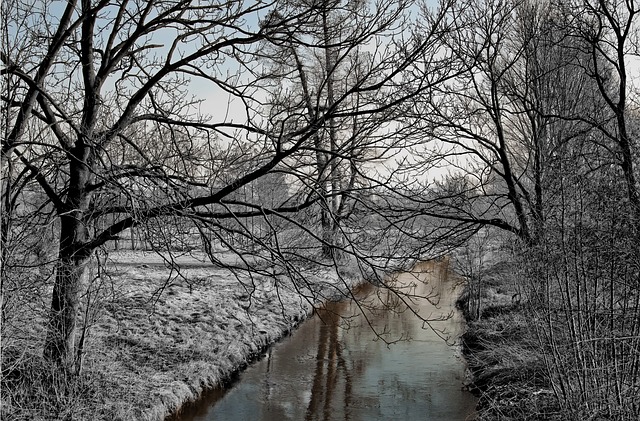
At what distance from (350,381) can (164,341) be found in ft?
11.1

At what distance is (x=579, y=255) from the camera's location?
24.1 ft

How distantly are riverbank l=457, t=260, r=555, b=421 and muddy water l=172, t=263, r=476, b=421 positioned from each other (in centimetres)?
44

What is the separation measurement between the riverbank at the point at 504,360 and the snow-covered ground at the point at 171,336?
101 inches

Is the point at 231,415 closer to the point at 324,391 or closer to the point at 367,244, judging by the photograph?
the point at 324,391

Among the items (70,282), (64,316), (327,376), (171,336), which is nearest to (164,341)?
(171,336)

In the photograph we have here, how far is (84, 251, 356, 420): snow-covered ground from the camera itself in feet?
26.7

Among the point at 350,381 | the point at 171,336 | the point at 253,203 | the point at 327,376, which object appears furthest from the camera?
the point at 171,336

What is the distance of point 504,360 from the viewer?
391 inches

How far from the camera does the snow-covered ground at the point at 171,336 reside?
8125 mm

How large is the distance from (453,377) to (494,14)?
6.36m

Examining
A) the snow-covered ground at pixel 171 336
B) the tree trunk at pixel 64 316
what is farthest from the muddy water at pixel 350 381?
the tree trunk at pixel 64 316

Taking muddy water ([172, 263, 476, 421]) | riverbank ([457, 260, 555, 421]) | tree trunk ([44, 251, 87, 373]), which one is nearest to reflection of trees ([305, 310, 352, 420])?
muddy water ([172, 263, 476, 421])

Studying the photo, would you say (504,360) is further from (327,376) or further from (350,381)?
(327,376)

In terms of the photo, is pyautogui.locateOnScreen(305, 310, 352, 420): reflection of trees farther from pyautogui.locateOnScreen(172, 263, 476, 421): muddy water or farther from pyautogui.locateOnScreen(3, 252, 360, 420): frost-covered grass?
pyautogui.locateOnScreen(3, 252, 360, 420): frost-covered grass
